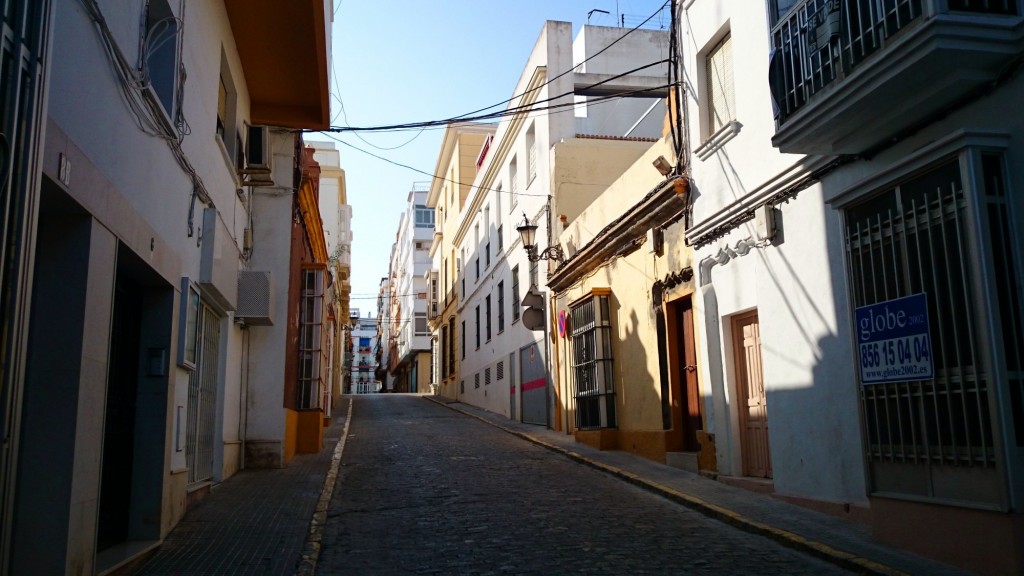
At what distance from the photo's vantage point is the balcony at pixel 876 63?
564cm

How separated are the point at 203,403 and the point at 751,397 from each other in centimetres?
633

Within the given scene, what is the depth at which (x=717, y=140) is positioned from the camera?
405 inches

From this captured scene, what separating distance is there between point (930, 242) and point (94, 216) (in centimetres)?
574

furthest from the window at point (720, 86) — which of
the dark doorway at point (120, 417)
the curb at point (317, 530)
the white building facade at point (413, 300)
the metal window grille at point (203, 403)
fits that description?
the white building facade at point (413, 300)

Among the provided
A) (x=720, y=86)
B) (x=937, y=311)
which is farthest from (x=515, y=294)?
(x=937, y=311)

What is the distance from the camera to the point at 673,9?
11.6 m

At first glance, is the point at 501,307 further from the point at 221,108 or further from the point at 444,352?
the point at 221,108

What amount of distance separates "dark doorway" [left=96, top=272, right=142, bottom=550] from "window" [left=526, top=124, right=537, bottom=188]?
44.7ft

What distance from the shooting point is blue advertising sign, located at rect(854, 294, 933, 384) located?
625cm

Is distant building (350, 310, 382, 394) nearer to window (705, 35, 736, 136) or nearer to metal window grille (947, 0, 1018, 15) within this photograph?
window (705, 35, 736, 136)

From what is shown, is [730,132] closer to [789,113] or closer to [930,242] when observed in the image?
[789,113]

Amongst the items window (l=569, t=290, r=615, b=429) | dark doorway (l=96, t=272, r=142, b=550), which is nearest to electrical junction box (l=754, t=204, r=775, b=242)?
window (l=569, t=290, r=615, b=429)

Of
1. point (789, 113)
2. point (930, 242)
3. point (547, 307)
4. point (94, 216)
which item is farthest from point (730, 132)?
point (547, 307)

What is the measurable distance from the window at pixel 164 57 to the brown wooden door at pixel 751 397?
21.6 ft
